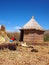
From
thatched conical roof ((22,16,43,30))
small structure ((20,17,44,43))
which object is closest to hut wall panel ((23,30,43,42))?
small structure ((20,17,44,43))

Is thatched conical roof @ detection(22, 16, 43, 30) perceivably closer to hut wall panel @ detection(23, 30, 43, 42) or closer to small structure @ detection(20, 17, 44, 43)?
small structure @ detection(20, 17, 44, 43)

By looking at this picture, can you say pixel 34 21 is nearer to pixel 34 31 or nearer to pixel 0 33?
pixel 34 31

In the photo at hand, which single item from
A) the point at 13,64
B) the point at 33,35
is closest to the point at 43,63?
the point at 13,64

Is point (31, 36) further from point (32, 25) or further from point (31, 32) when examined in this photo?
point (32, 25)

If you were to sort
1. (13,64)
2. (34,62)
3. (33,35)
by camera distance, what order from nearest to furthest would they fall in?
1. (13,64)
2. (34,62)
3. (33,35)

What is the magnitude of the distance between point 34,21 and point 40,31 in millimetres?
1352

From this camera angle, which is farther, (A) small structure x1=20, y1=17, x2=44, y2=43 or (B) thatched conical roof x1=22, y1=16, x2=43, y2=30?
(B) thatched conical roof x1=22, y1=16, x2=43, y2=30

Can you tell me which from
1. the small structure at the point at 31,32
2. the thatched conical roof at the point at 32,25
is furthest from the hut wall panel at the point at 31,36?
the thatched conical roof at the point at 32,25

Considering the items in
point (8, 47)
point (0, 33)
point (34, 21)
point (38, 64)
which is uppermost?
point (34, 21)

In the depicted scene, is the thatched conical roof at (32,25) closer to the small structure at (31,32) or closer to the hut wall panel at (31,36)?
the small structure at (31,32)

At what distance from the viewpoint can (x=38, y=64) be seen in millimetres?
7258

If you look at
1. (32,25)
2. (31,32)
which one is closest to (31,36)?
(31,32)

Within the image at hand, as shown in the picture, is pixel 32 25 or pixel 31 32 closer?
pixel 31 32

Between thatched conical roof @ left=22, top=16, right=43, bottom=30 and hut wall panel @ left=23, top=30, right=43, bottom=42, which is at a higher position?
thatched conical roof @ left=22, top=16, right=43, bottom=30
